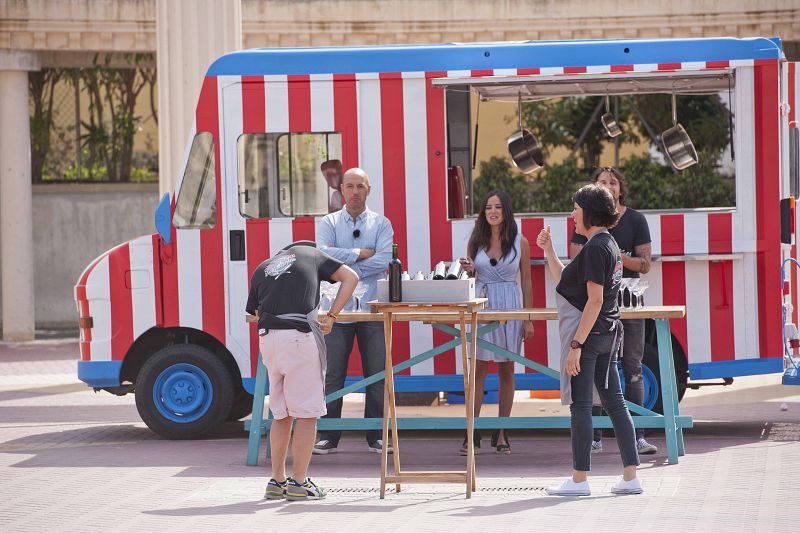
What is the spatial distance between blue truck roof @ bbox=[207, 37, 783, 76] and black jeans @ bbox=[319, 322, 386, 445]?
1.93m

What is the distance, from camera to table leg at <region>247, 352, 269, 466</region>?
8992 mm

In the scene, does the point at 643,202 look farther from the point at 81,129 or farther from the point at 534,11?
the point at 81,129

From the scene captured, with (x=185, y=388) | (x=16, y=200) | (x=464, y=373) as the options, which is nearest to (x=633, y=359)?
(x=464, y=373)

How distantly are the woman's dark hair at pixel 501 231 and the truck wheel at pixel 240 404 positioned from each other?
2.20 metres

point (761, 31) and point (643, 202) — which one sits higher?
point (761, 31)

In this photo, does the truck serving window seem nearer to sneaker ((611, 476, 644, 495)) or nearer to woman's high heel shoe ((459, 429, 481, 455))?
woman's high heel shoe ((459, 429, 481, 455))

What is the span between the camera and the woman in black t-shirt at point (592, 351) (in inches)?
303

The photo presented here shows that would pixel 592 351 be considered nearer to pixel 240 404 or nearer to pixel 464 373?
pixel 464 373

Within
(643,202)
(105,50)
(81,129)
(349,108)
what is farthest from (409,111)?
(81,129)

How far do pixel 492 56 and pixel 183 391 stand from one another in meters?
3.33

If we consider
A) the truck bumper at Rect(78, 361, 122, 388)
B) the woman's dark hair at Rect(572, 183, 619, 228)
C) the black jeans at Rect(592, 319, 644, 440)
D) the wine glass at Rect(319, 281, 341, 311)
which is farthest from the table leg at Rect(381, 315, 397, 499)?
the truck bumper at Rect(78, 361, 122, 388)

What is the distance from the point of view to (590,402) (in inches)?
305

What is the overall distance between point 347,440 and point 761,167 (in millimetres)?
3653

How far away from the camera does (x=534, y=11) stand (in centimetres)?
1819
